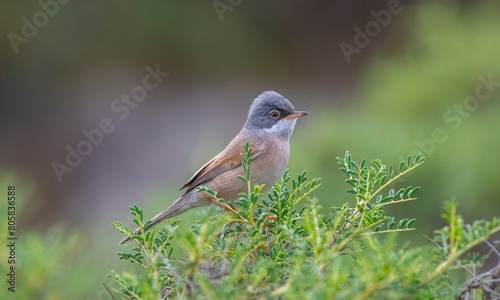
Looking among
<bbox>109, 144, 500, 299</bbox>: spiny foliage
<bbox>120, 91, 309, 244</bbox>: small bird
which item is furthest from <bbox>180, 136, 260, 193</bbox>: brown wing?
<bbox>109, 144, 500, 299</bbox>: spiny foliage

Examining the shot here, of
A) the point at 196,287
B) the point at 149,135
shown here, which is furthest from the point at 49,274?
the point at 149,135

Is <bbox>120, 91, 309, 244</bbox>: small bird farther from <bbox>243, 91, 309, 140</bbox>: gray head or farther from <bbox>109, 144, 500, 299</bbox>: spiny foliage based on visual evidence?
<bbox>109, 144, 500, 299</bbox>: spiny foliage

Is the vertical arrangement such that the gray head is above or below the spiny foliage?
above

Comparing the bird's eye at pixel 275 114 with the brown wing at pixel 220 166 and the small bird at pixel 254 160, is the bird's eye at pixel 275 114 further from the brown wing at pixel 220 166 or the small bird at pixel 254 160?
the brown wing at pixel 220 166

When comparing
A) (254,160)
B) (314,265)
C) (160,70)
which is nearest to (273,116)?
(254,160)

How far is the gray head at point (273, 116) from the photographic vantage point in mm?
4598

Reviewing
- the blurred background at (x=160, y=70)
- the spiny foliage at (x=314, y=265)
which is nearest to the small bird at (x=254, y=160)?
the spiny foliage at (x=314, y=265)

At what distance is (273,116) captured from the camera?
4633 millimetres

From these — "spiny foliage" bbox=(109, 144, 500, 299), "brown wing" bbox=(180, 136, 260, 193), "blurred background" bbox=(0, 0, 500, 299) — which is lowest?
"spiny foliage" bbox=(109, 144, 500, 299)

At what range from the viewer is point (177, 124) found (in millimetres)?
13844

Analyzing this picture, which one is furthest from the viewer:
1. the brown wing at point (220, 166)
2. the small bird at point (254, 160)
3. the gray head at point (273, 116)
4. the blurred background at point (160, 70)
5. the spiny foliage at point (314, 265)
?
the blurred background at point (160, 70)

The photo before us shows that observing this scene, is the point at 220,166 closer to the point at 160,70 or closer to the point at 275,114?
the point at 275,114

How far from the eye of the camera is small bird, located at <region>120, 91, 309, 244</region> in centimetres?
411

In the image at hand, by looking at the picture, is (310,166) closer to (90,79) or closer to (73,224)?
(73,224)
